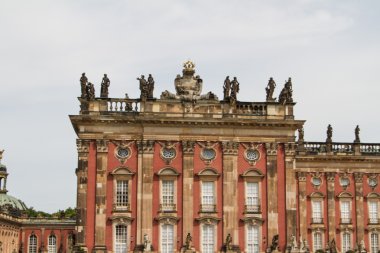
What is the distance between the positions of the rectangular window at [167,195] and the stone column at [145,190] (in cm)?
86

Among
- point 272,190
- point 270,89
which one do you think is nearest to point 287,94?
point 270,89

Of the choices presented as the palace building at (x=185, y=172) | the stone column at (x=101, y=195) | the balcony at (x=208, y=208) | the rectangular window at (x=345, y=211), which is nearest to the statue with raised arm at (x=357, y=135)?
the rectangular window at (x=345, y=211)

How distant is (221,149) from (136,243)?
346 inches

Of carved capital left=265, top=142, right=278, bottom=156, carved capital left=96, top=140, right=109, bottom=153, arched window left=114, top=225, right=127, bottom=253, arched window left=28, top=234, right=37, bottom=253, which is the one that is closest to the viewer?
arched window left=114, top=225, right=127, bottom=253

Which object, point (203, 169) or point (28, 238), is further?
point (28, 238)

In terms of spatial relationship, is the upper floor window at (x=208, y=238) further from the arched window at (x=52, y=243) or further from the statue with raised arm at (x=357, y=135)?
the arched window at (x=52, y=243)

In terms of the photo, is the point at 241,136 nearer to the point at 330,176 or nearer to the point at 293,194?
the point at 293,194

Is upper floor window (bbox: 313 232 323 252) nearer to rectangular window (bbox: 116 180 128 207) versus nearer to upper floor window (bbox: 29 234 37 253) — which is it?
rectangular window (bbox: 116 180 128 207)

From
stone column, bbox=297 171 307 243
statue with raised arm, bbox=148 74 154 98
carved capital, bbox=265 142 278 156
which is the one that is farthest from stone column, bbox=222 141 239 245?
stone column, bbox=297 171 307 243

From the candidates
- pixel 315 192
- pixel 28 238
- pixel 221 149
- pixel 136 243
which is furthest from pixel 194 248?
pixel 28 238

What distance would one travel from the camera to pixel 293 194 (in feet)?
168

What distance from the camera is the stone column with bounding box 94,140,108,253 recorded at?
4928 centimetres

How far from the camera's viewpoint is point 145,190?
165ft

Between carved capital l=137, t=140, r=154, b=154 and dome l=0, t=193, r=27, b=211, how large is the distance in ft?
174
